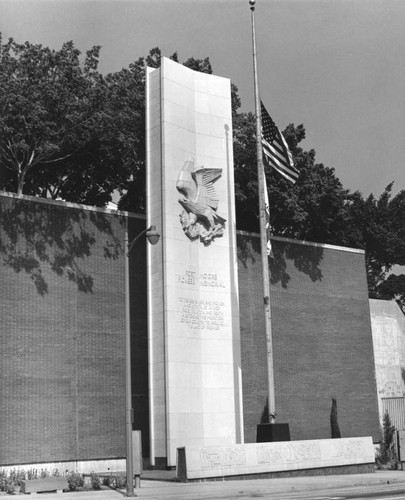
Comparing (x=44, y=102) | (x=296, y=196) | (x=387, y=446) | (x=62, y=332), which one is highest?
(x=44, y=102)

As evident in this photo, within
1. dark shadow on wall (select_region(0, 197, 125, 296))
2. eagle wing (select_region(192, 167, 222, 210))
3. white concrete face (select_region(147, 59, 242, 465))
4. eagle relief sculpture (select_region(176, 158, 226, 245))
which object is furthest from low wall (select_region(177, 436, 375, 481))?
eagle wing (select_region(192, 167, 222, 210))

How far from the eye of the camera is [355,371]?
44.6 m

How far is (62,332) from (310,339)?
15.8 meters

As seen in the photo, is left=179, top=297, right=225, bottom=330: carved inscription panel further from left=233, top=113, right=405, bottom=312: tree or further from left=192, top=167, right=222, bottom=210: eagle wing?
left=233, top=113, right=405, bottom=312: tree

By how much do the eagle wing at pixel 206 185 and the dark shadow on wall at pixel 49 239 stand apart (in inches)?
180

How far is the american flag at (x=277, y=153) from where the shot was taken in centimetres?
3284

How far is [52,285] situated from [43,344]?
2.61 metres

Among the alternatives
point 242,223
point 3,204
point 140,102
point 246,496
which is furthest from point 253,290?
point 246,496

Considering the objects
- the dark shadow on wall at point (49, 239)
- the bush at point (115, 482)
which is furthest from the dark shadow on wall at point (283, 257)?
the bush at point (115, 482)

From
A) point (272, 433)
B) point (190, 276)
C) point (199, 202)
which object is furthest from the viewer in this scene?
point (199, 202)

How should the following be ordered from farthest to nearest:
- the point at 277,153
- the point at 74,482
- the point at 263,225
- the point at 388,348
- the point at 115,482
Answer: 1. the point at 388,348
2. the point at 277,153
3. the point at 263,225
4. the point at 115,482
5. the point at 74,482

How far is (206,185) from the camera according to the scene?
35344 mm

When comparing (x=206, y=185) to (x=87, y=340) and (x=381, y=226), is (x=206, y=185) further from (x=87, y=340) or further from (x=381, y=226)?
(x=381, y=226)

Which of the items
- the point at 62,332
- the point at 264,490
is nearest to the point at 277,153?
the point at 62,332
